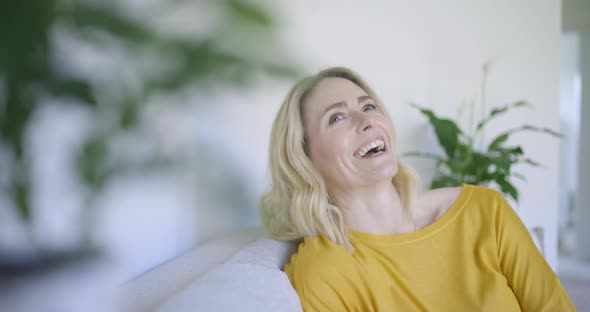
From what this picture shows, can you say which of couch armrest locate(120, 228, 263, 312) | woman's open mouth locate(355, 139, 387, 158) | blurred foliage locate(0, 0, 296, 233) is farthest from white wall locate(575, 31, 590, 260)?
blurred foliage locate(0, 0, 296, 233)

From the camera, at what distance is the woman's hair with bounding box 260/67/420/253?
4.06 ft

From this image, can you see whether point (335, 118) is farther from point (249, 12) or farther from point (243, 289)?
point (249, 12)

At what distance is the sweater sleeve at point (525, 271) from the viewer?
Answer: 1153 millimetres

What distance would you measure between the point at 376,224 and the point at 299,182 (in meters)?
0.25

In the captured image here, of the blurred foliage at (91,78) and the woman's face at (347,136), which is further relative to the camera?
the woman's face at (347,136)

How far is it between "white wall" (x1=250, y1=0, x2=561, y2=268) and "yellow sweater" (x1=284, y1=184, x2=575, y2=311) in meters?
0.73

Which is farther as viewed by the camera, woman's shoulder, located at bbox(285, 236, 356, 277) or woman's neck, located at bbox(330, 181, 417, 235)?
woman's neck, located at bbox(330, 181, 417, 235)

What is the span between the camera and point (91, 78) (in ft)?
0.91

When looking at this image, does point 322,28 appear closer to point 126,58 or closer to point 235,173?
point 235,173

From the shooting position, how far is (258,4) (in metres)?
0.28

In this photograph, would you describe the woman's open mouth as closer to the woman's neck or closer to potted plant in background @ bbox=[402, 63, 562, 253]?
the woman's neck

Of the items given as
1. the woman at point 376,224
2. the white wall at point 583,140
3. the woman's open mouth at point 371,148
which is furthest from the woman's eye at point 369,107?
the white wall at point 583,140

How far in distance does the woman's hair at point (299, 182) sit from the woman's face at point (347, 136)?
0.10 feet

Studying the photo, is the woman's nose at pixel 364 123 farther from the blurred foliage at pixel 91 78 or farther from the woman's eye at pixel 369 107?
the blurred foliage at pixel 91 78
